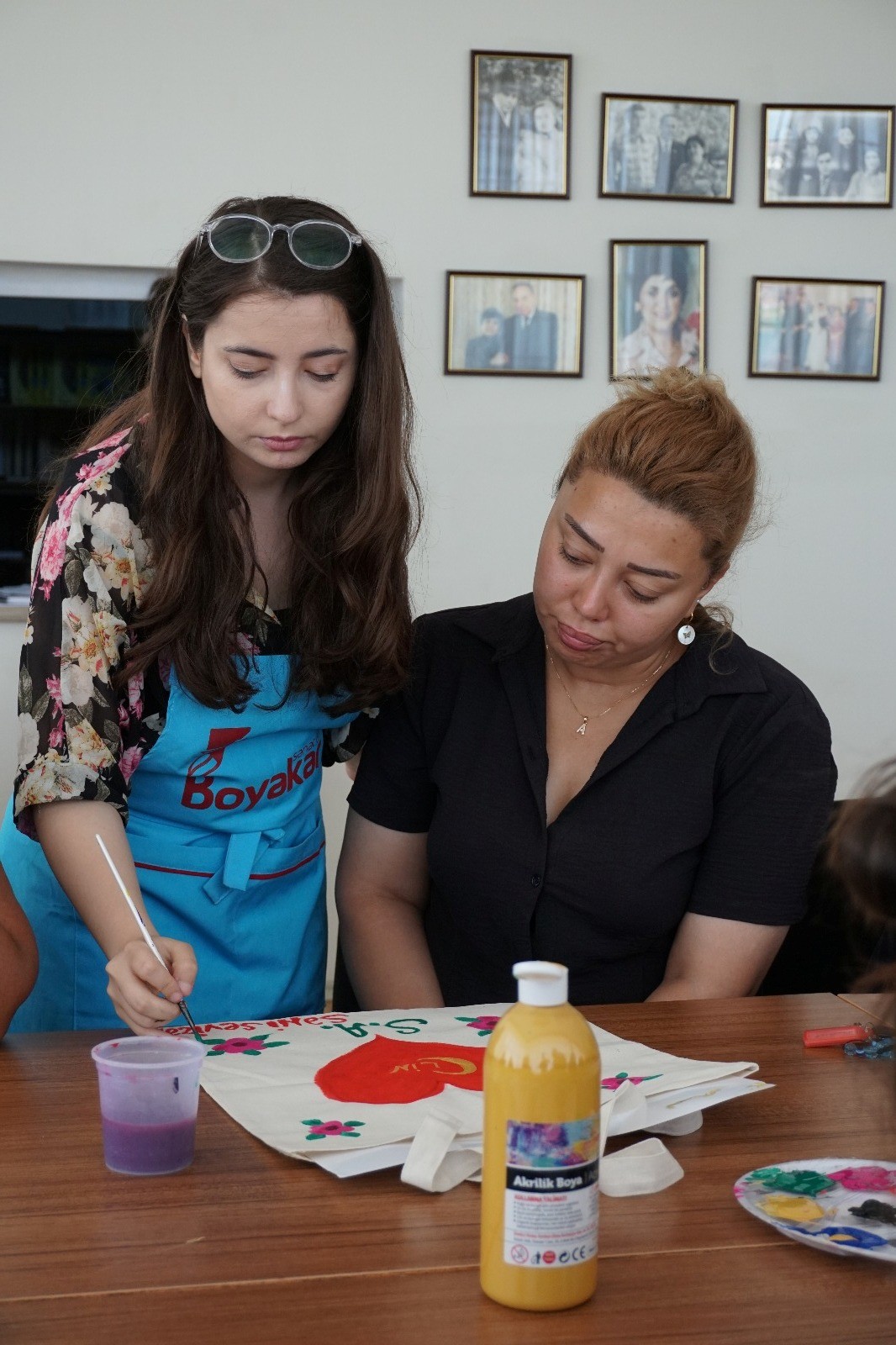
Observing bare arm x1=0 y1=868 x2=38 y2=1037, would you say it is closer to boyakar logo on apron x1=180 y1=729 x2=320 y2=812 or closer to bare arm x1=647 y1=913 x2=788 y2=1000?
boyakar logo on apron x1=180 y1=729 x2=320 y2=812

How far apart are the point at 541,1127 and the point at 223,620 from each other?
34.1 inches

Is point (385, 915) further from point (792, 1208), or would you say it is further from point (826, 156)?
point (826, 156)

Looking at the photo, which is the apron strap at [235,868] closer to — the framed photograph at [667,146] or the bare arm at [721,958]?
the bare arm at [721,958]

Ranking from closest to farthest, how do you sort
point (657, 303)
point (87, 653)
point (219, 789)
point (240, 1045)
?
point (240, 1045)
point (87, 653)
point (219, 789)
point (657, 303)

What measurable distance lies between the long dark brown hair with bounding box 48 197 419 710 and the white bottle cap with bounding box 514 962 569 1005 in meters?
0.79

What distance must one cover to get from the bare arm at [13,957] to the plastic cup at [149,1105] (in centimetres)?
28

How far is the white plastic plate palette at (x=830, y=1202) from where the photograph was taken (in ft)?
3.03

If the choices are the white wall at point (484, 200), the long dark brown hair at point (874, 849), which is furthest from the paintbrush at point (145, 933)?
the white wall at point (484, 200)

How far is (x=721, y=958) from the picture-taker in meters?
1.62

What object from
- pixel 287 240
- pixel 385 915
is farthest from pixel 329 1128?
pixel 287 240

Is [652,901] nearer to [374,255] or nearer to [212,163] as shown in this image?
[374,255]

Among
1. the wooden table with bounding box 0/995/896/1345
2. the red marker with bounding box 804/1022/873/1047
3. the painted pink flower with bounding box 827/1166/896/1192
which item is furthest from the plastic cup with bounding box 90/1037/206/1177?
the red marker with bounding box 804/1022/873/1047

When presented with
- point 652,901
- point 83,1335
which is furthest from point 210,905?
point 83,1335

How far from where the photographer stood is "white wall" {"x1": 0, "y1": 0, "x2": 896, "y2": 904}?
3.86m
